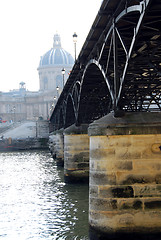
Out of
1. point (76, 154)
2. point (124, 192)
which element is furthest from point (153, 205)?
point (76, 154)

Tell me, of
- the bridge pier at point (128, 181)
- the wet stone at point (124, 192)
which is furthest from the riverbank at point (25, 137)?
the wet stone at point (124, 192)

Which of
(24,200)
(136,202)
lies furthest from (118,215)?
(24,200)

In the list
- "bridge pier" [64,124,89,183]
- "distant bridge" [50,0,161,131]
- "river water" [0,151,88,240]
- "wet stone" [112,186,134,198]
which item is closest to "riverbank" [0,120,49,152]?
"river water" [0,151,88,240]

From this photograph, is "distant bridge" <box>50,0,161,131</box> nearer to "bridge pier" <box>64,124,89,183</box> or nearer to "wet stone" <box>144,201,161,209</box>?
"wet stone" <box>144,201,161,209</box>

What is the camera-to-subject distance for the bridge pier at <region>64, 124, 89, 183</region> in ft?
109

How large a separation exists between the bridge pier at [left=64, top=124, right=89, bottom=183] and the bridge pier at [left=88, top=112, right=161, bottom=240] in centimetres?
1711

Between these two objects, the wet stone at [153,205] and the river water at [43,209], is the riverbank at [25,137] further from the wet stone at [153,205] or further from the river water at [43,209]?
the wet stone at [153,205]

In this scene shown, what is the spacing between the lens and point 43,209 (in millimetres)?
23594

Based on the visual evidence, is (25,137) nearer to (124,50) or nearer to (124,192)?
(124,50)

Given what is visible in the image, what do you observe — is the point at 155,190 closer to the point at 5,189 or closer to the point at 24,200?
the point at 24,200

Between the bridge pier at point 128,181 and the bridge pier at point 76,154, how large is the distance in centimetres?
1711

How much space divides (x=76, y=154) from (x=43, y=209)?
10524 millimetres

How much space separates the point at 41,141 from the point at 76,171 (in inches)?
2719

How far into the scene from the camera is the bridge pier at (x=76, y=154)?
33.2 metres
